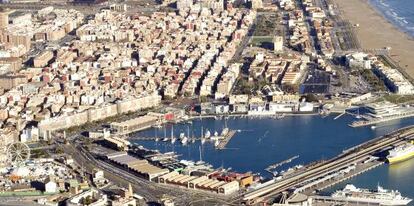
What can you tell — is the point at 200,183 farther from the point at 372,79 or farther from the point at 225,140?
the point at 372,79

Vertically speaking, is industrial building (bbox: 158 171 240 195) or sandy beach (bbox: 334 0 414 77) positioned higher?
sandy beach (bbox: 334 0 414 77)

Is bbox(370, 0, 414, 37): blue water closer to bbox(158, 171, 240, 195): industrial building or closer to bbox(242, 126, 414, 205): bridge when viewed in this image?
bbox(242, 126, 414, 205): bridge

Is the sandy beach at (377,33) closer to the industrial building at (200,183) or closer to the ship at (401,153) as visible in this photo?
the ship at (401,153)

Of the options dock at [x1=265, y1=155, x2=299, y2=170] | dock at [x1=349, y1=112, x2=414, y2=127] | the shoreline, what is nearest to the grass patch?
dock at [x1=349, y1=112, x2=414, y2=127]

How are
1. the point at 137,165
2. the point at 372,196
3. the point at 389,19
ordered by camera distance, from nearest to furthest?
the point at 372,196, the point at 137,165, the point at 389,19

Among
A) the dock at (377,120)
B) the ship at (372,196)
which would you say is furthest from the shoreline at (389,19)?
the ship at (372,196)

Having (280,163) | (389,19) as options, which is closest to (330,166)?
(280,163)
